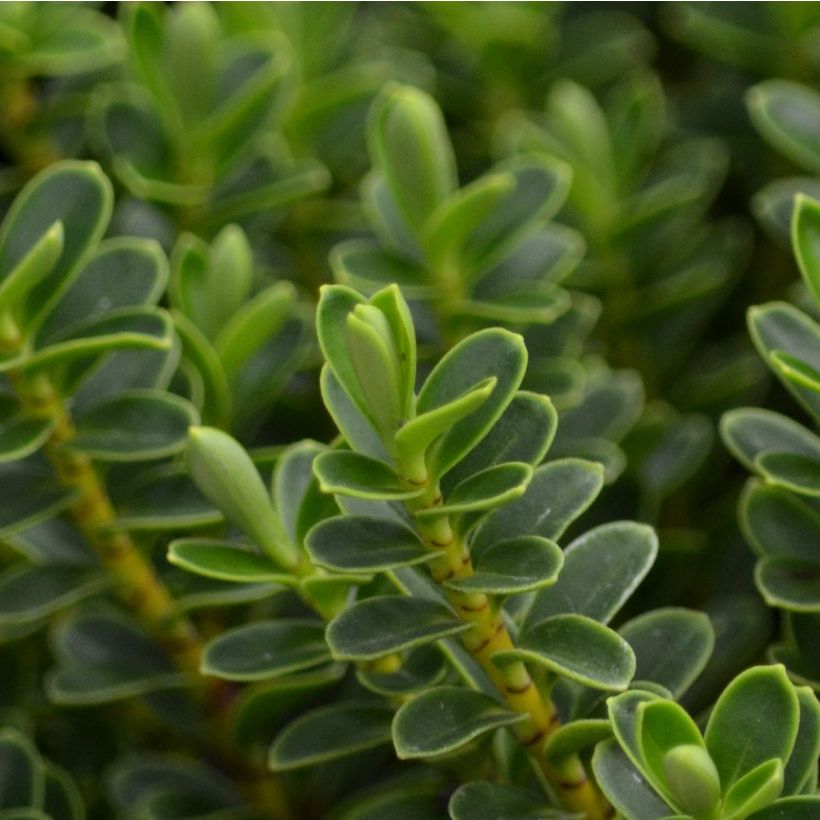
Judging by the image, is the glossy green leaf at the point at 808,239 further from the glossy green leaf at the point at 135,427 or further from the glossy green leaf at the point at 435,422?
the glossy green leaf at the point at 135,427

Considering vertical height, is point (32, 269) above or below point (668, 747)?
above

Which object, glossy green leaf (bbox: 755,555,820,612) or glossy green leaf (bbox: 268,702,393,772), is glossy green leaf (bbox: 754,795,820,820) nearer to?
glossy green leaf (bbox: 755,555,820,612)

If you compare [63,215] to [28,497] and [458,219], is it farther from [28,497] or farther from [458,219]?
[458,219]

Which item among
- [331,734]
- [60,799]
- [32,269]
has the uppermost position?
[32,269]

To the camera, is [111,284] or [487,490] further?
[111,284]

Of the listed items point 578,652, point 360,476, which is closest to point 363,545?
point 360,476

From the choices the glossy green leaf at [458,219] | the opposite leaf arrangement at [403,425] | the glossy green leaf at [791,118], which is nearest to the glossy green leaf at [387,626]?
the opposite leaf arrangement at [403,425]

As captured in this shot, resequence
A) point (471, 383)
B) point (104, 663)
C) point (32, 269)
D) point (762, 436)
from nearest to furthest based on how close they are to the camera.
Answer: point (471, 383) < point (32, 269) < point (762, 436) < point (104, 663)
